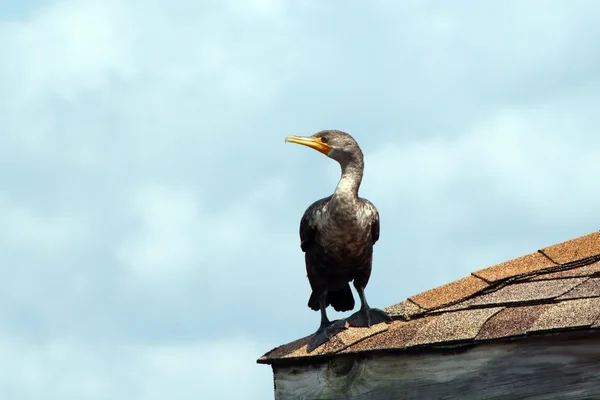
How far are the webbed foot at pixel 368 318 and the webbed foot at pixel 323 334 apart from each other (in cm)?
7

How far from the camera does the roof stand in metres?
5.25

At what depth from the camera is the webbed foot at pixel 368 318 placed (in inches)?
248

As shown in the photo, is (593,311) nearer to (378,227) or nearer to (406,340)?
(406,340)

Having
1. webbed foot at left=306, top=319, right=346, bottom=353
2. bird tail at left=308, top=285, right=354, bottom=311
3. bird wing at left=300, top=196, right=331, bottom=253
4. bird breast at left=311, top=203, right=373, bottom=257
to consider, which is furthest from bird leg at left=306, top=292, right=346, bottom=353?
bird tail at left=308, top=285, right=354, bottom=311

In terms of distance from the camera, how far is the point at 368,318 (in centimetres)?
637

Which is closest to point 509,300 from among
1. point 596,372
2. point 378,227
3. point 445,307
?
point 445,307

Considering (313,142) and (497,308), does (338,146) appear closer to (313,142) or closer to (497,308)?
(313,142)

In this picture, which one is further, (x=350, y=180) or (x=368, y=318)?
(x=350, y=180)

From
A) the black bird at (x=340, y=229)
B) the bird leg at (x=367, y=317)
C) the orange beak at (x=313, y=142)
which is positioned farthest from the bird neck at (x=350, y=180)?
the bird leg at (x=367, y=317)

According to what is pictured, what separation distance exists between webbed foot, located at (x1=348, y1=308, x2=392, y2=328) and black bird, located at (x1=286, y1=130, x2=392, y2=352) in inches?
7.0

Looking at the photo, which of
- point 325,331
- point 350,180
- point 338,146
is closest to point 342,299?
point 350,180

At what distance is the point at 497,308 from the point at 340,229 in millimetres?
1433

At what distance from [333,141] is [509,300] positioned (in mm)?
1722

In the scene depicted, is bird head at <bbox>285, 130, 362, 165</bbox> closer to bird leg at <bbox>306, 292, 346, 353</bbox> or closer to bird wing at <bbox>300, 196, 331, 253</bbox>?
bird wing at <bbox>300, 196, 331, 253</bbox>
